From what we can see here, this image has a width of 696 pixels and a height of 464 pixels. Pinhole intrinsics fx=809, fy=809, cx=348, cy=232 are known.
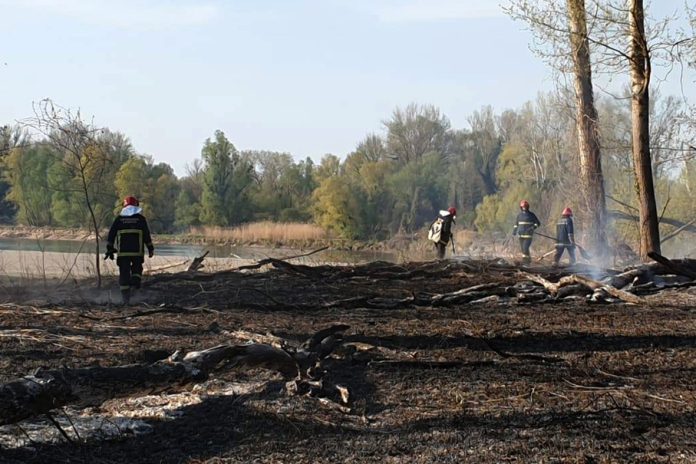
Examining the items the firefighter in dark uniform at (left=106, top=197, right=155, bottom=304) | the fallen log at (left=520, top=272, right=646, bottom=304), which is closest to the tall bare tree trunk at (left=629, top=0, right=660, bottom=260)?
the fallen log at (left=520, top=272, right=646, bottom=304)

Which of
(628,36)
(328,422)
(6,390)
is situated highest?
(628,36)

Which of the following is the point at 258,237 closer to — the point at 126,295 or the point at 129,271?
the point at 129,271

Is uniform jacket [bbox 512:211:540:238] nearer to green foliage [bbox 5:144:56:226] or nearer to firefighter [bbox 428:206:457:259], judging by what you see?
firefighter [bbox 428:206:457:259]

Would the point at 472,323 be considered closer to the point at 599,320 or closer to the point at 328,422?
the point at 599,320

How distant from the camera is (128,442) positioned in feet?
16.3

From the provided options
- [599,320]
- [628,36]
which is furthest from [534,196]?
[599,320]

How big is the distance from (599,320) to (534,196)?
47578 mm

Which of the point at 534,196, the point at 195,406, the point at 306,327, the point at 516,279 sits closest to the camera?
the point at 195,406

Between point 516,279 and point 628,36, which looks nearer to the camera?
point 516,279

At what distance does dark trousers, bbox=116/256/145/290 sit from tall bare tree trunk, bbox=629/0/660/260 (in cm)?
944

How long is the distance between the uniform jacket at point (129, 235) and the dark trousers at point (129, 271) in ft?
0.32

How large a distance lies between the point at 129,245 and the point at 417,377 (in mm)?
7869

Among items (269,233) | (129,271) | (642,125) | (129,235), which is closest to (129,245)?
(129,235)

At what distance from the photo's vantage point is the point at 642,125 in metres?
15.7
